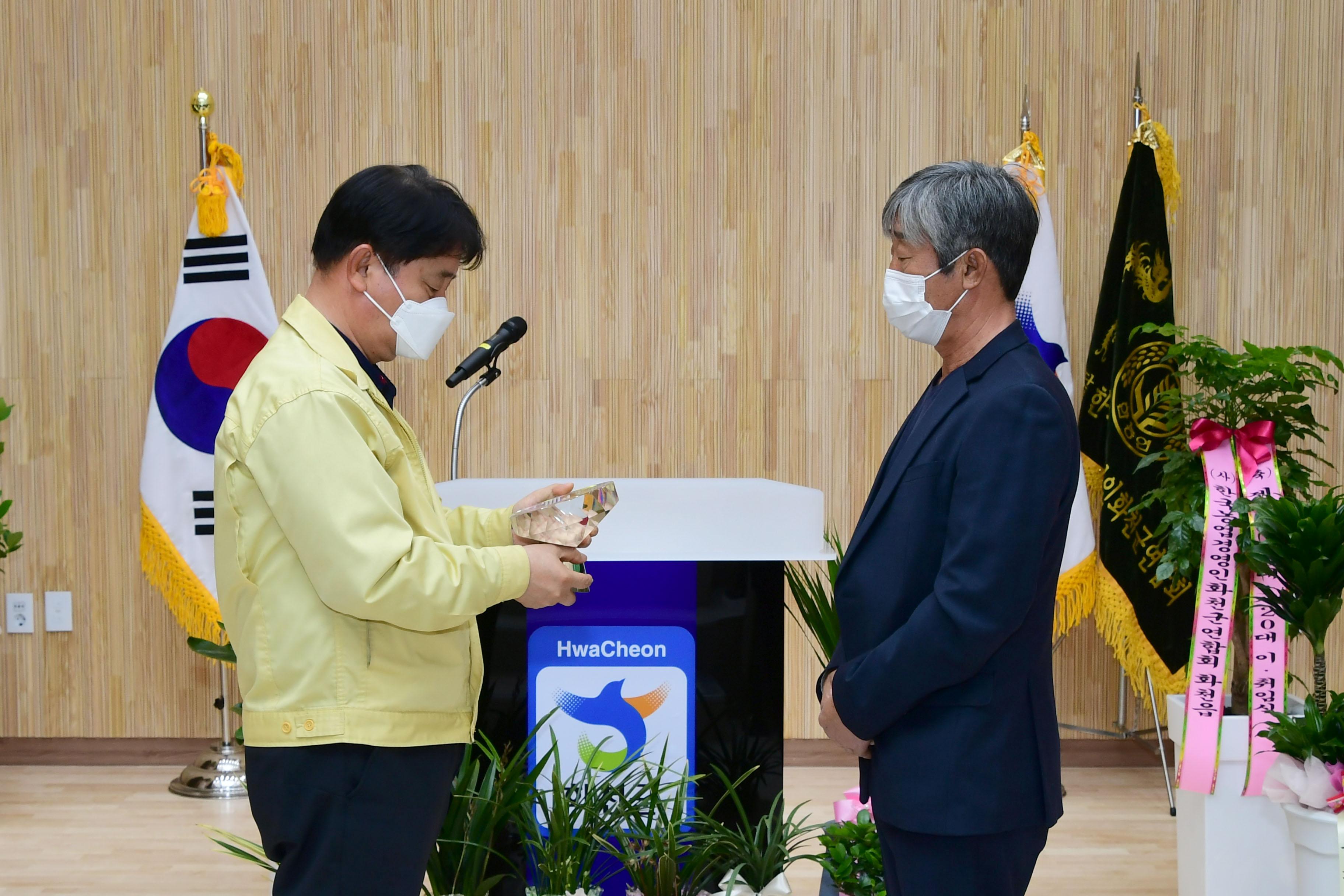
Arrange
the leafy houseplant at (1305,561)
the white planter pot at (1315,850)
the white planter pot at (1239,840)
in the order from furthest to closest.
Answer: the white planter pot at (1239,840), the leafy houseplant at (1305,561), the white planter pot at (1315,850)

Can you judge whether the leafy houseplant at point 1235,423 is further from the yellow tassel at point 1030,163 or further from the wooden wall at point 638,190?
the wooden wall at point 638,190

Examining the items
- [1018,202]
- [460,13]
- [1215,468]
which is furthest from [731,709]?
[460,13]

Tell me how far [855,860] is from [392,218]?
1.50 metres

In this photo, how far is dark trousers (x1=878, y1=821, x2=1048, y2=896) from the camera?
1485mm

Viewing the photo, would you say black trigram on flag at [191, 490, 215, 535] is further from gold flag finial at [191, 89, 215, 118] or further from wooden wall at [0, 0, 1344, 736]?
gold flag finial at [191, 89, 215, 118]

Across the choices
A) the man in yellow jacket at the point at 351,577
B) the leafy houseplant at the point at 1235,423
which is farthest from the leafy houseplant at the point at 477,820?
the leafy houseplant at the point at 1235,423

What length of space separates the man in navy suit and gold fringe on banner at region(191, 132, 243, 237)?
2756mm

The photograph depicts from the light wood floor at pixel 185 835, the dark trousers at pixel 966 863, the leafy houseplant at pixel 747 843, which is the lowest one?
the light wood floor at pixel 185 835

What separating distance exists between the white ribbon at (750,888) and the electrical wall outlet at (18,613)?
3142 millimetres

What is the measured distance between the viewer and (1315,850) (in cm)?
232

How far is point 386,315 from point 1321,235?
12.0 feet

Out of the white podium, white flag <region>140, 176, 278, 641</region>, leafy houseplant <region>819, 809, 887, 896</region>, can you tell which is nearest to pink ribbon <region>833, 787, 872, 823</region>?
leafy houseplant <region>819, 809, 887, 896</region>

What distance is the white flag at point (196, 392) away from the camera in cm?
369

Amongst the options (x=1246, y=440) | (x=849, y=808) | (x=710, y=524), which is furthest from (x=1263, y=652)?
(x=710, y=524)
